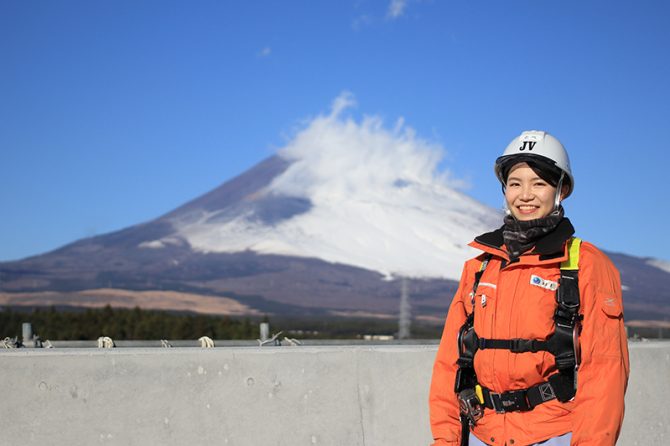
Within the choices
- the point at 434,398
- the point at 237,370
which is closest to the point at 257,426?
the point at 237,370

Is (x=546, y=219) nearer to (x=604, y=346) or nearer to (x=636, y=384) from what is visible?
(x=604, y=346)

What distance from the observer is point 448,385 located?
4.75m

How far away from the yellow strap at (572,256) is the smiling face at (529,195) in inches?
7.6

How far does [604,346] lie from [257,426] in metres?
3.03

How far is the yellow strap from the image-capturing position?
14.8ft

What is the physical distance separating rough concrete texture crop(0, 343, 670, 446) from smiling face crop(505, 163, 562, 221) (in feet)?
8.63

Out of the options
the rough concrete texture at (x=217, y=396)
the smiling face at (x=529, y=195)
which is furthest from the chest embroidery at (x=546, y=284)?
the rough concrete texture at (x=217, y=396)

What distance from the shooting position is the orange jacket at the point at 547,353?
4.34m

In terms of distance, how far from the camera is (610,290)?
14.7ft

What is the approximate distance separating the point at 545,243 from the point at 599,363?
1.67 feet

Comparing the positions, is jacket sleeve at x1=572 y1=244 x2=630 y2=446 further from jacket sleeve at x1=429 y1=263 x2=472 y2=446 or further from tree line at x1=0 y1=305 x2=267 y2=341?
tree line at x1=0 y1=305 x2=267 y2=341

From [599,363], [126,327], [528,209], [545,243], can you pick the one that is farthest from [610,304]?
[126,327]

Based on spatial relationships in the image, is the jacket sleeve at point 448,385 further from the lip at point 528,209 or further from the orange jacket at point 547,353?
the lip at point 528,209

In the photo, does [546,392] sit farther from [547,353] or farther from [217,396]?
[217,396]
